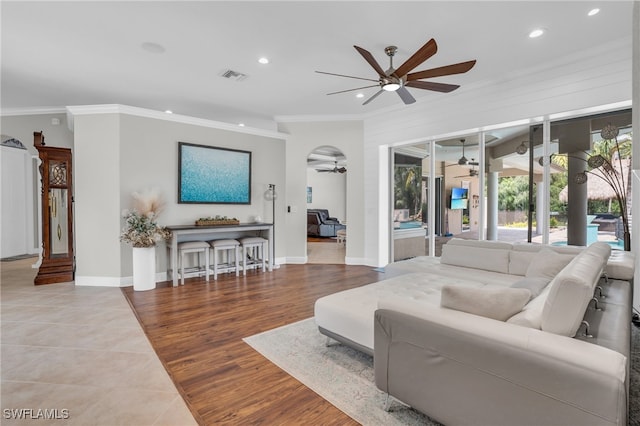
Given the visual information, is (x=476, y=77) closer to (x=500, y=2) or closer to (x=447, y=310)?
(x=500, y=2)

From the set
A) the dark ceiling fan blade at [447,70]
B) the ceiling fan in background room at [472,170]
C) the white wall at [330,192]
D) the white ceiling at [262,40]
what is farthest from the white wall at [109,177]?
the white wall at [330,192]

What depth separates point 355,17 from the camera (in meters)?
3.13

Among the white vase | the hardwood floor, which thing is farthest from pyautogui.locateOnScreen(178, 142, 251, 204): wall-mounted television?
the hardwood floor

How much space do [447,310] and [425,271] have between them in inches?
89.8

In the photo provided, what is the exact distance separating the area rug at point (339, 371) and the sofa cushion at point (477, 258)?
1.23m

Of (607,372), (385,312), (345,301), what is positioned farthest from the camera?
(345,301)

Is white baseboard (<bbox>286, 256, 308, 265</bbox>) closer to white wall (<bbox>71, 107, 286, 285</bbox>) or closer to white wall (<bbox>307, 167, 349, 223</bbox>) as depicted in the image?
white wall (<bbox>71, 107, 286, 285</bbox>)

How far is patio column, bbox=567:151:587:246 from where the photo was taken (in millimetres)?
4250

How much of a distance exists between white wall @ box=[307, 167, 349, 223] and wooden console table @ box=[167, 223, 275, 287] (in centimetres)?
714

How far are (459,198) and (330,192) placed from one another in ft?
25.7

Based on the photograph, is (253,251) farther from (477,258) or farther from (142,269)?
(477,258)

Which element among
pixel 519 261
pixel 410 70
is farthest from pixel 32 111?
pixel 519 261

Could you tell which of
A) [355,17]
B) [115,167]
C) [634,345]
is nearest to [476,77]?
[355,17]

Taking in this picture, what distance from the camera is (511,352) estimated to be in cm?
130
